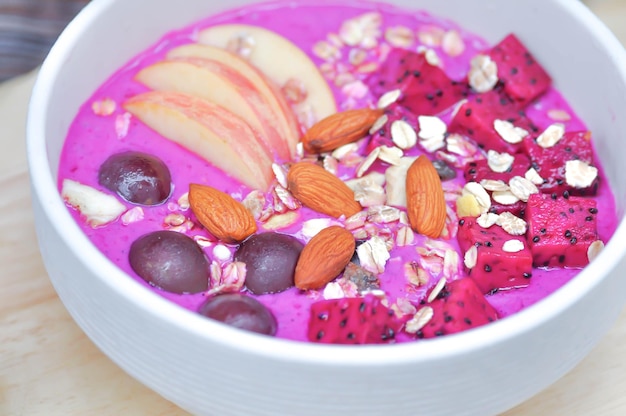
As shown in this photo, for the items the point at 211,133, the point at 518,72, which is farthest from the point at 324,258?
the point at 518,72

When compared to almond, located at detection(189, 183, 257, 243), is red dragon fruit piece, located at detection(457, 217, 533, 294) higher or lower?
higher

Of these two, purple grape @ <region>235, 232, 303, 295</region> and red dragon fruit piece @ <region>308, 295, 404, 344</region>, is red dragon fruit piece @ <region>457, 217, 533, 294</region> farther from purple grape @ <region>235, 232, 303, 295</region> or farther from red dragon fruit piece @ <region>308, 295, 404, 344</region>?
purple grape @ <region>235, 232, 303, 295</region>

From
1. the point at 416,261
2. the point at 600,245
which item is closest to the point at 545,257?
the point at 600,245

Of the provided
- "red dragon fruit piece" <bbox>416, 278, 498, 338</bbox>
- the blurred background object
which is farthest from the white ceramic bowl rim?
the blurred background object

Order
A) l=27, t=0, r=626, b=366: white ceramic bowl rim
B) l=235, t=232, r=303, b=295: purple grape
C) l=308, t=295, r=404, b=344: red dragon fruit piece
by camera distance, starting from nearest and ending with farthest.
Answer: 1. l=27, t=0, r=626, b=366: white ceramic bowl rim
2. l=308, t=295, r=404, b=344: red dragon fruit piece
3. l=235, t=232, r=303, b=295: purple grape

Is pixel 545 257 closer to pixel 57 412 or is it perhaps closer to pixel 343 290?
pixel 343 290

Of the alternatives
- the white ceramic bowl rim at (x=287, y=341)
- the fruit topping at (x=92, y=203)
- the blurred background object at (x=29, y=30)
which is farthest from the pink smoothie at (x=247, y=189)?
the blurred background object at (x=29, y=30)
